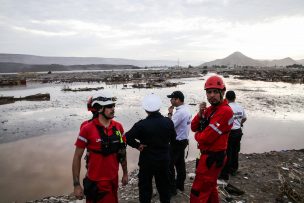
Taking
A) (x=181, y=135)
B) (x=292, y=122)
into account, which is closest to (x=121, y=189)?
(x=181, y=135)

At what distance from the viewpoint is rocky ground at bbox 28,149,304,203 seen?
18.7 feet

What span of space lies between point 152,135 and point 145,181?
0.82 metres

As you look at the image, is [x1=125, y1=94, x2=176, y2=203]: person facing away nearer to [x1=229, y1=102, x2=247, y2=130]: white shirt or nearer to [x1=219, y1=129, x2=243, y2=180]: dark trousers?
[x1=219, y1=129, x2=243, y2=180]: dark trousers

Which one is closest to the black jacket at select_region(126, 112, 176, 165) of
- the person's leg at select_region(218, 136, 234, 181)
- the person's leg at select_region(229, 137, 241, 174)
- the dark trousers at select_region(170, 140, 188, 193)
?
the dark trousers at select_region(170, 140, 188, 193)

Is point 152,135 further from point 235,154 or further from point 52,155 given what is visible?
→ point 52,155

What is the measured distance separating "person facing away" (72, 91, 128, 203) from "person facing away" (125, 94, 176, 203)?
2.04 feet

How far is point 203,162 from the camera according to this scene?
12.9 feet

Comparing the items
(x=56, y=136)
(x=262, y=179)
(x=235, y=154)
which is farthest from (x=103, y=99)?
(x=56, y=136)

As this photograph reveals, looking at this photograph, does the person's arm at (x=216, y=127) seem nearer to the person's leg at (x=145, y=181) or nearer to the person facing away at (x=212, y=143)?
the person facing away at (x=212, y=143)

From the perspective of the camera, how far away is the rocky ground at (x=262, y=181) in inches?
224

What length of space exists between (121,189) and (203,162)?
3.08m

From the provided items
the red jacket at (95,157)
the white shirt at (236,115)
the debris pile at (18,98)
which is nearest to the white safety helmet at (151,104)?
the red jacket at (95,157)

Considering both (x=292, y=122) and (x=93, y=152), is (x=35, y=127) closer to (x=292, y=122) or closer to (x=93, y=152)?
(x=93, y=152)

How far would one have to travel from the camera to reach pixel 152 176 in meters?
4.43
